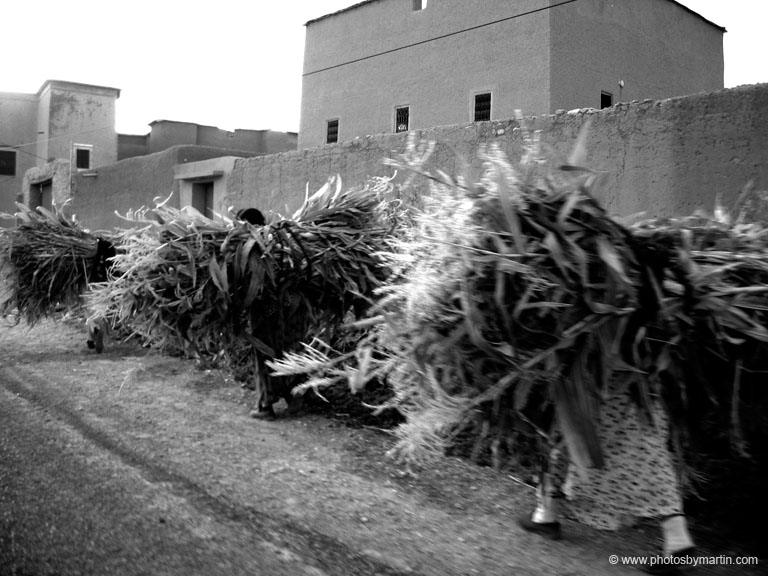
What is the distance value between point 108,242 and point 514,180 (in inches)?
270

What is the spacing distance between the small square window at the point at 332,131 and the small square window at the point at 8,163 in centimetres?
2217

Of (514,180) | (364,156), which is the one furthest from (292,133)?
(514,180)

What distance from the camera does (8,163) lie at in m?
34.7

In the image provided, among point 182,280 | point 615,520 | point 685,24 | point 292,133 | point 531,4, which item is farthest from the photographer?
point 292,133

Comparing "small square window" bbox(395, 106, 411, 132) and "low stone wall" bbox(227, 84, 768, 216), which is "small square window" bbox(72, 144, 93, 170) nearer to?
"small square window" bbox(395, 106, 411, 132)

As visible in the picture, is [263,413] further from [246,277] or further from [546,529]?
[546,529]

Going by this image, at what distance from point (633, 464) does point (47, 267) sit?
7553mm

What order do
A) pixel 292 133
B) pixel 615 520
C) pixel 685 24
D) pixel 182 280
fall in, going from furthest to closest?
1. pixel 292 133
2. pixel 685 24
3. pixel 182 280
4. pixel 615 520

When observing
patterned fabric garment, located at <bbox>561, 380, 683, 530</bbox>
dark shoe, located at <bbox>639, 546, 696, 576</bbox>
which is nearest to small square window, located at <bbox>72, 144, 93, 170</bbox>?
patterned fabric garment, located at <bbox>561, 380, 683, 530</bbox>

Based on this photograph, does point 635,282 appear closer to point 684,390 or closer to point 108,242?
point 684,390

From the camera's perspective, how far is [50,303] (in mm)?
8969

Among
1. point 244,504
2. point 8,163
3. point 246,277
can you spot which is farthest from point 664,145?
point 8,163

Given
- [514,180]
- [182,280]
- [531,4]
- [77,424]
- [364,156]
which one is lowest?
[77,424]

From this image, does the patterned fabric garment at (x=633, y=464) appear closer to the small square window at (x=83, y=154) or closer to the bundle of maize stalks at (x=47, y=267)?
the bundle of maize stalks at (x=47, y=267)
